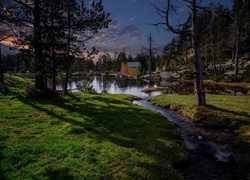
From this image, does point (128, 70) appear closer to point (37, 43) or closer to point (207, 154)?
point (37, 43)

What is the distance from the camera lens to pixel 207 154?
9094 mm

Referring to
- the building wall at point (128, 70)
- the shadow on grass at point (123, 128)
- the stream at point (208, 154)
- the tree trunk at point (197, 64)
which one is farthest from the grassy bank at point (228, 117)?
the building wall at point (128, 70)

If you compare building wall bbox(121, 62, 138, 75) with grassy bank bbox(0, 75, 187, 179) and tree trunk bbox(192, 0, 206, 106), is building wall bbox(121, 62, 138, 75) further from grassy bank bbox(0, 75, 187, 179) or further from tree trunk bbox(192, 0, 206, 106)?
grassy bank bbox(0, 75, 187, 179)

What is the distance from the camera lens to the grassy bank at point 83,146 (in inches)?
254

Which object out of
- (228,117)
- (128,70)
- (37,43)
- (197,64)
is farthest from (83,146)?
(128,70)

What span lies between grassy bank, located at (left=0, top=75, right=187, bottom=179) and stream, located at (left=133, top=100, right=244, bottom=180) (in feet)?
2.16

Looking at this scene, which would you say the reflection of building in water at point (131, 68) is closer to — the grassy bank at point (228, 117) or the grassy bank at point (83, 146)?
the grassy bank at point (228, 117)

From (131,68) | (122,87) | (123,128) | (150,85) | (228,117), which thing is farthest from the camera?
(131,68)

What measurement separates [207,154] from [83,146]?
21.2 feet

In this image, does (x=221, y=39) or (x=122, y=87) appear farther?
(x=221, y=39)

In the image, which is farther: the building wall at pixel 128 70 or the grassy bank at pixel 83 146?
the building wall at pixel 128 70

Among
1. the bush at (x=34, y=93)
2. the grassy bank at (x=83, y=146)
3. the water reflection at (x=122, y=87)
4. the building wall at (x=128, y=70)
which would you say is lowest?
the grassy bank at (x=83, y=146)

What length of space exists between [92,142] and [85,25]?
13608 millimetres

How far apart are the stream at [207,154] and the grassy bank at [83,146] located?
658 millimetres
